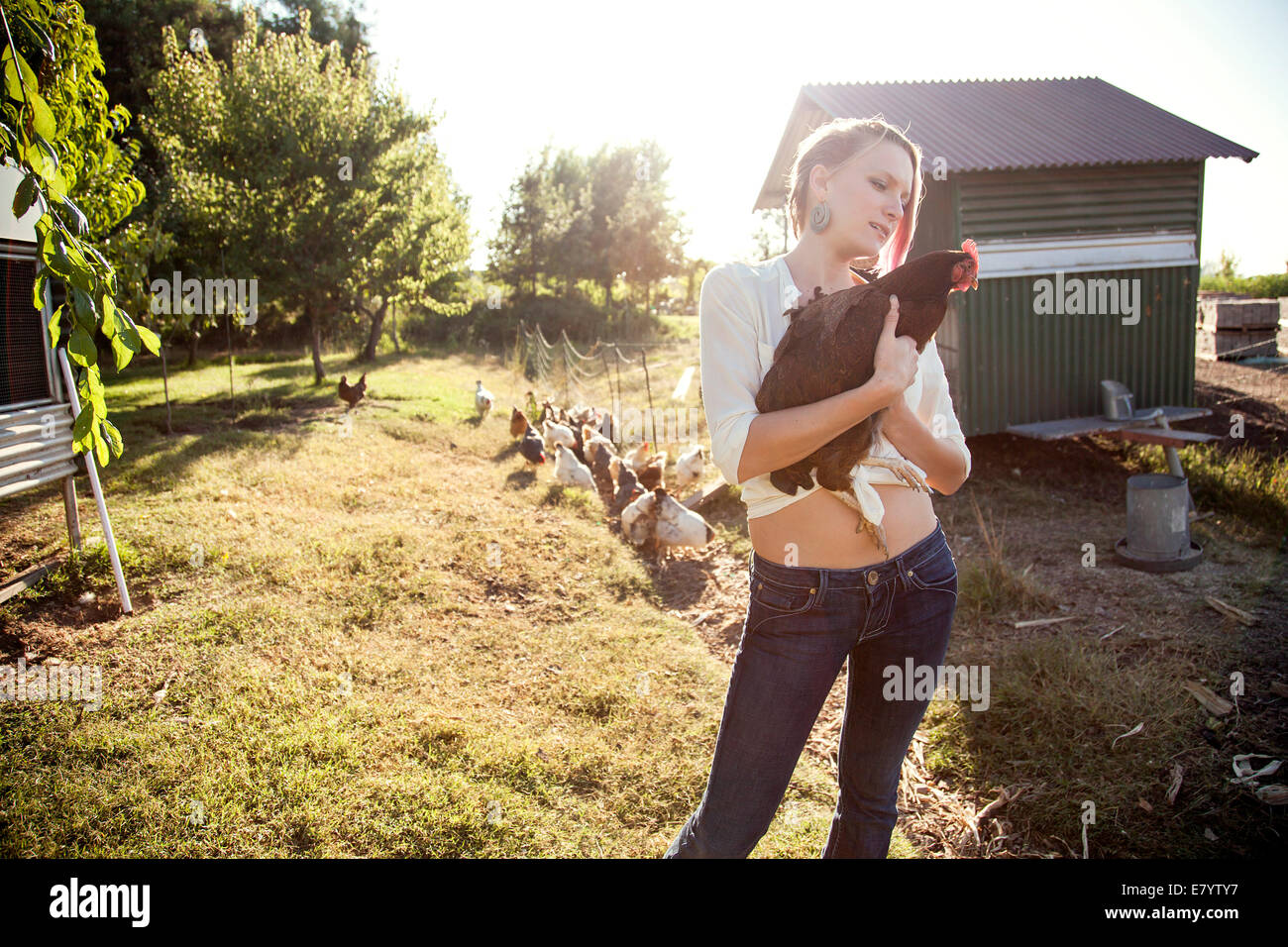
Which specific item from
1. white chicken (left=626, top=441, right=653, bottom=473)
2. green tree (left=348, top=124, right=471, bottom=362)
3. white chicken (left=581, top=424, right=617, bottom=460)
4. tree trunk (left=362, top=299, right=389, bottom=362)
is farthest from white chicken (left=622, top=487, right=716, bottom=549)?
tree trunk (left=362, top=299, right=389, bottom=362)

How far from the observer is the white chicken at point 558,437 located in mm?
10180

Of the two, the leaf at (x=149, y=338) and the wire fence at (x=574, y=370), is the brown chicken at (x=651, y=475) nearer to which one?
the wire fence at (x=574, y=370)

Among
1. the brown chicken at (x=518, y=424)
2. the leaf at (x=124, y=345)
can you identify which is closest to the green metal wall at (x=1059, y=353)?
the brown chicken at (x=518, y=424)

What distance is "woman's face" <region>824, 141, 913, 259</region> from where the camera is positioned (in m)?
1.80

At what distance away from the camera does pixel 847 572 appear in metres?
1.74

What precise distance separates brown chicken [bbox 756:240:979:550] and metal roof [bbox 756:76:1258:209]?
7140 mm

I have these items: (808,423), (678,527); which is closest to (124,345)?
(808,423)

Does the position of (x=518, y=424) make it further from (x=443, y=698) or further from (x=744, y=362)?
(x=744, y=362)

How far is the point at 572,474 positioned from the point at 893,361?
735 centimetres

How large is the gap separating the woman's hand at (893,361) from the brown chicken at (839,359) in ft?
0.13

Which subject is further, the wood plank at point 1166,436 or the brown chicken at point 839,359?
the wood plank at point 1166,436

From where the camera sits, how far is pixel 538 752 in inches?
150

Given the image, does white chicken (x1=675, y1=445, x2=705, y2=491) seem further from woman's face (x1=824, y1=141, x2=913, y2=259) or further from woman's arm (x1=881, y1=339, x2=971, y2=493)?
woman's face (x1=824, y1=141, x2=913, y2=259)
